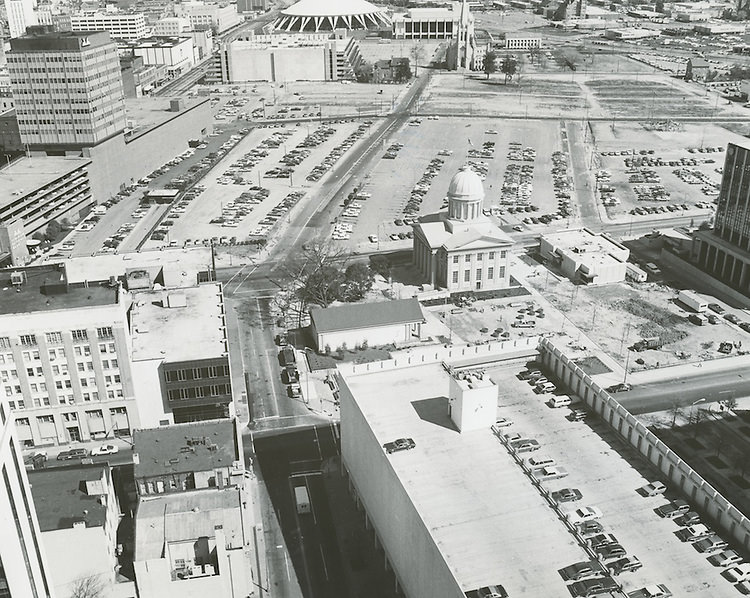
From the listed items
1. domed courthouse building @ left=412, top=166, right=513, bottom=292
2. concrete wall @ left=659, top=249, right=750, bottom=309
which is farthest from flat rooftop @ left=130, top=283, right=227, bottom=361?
concrete wall @ left=659, top=249, right=750, bottom=309

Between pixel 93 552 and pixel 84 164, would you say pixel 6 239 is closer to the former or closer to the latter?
pixel 84 164

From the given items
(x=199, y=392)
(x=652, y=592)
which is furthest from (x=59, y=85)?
(x=652, y=592)

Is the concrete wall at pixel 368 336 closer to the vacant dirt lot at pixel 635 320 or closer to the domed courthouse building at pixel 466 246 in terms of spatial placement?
the domed courthouse building at pixel 466 246

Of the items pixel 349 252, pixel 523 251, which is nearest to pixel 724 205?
pixel 523 251

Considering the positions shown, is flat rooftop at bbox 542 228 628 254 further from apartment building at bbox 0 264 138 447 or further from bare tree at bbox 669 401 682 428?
apartment building at bbox 0 264 138 447

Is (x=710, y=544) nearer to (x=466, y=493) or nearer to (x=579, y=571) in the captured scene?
(x=579, y=571)

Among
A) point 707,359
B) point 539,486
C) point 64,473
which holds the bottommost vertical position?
point 707,359

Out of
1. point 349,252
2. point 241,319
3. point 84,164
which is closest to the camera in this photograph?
point 241,319
